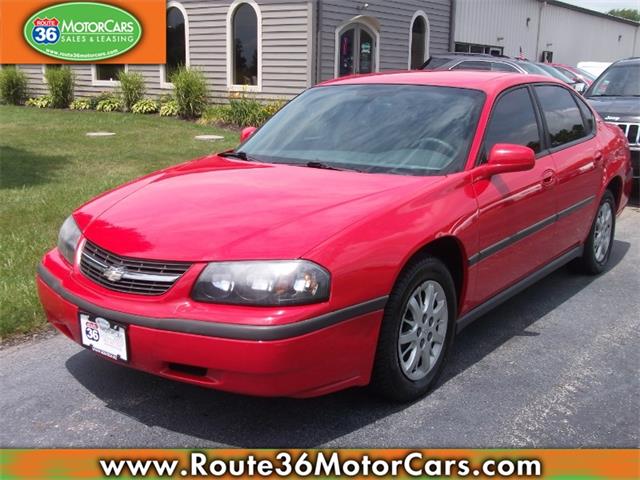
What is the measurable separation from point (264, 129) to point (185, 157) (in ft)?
21.5

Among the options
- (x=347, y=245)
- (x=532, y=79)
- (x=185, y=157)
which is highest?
(x=532, y=79)

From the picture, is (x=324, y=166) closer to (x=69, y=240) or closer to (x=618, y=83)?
(x=69, y=240)

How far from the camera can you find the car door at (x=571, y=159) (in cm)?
461

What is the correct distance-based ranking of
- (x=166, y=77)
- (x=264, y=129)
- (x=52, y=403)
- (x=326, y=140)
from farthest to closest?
(x=166, y=77)
(x=264, y=129)
(x=326, y=140)
(x=52, y=403)

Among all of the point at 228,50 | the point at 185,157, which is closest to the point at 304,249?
the point at 185,157

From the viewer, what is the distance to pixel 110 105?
1831 cm

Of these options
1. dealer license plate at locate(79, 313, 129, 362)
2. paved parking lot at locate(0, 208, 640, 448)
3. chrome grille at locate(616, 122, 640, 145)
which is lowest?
paved parking lot at locate(0, 208, 640, 448)

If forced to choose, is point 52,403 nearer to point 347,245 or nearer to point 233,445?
point 233,445

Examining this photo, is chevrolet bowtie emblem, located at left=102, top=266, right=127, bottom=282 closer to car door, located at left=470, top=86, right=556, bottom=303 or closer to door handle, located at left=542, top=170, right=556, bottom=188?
car door, located at left=470, top=86, right=556, bottom=303

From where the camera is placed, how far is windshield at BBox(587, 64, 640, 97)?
30.1ft

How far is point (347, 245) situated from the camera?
2824 mm

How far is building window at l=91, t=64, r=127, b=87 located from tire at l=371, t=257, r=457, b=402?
17509 millimetres

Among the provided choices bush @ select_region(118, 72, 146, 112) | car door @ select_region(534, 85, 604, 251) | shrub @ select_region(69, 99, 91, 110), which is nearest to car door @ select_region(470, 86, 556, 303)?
car door @ select_region(534, 85, 604, 251)

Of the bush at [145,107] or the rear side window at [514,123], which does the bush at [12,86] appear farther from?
the rear side window at [514,123]
